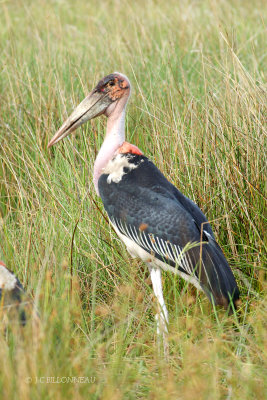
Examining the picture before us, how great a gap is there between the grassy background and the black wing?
0.53 ft

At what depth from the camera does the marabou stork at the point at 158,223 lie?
3590 millimetres

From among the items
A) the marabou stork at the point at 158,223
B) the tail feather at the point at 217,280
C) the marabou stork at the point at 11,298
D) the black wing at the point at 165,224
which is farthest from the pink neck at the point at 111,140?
the marabou stork at the point at 11,298

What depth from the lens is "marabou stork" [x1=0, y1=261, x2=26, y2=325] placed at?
9.27 ft

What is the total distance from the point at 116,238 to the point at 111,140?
0.66m

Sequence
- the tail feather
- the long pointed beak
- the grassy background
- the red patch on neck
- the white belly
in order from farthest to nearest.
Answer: the long pointed beak
the red patch on neck
the white belly
the tail feather
the grassy background

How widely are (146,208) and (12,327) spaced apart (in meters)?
1.31

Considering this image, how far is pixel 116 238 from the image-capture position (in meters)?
4.36

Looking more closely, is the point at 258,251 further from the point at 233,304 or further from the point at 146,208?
the point at 146,208

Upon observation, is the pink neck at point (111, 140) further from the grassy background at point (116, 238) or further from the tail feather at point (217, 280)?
the tail feather at point (217, 280)

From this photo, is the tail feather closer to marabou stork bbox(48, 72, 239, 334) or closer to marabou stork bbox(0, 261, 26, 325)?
marabou stork bbox(48, 72, 239, 334)

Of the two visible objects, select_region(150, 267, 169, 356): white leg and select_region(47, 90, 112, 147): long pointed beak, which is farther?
select_region(47, 90, 112, 147): long pointed beak

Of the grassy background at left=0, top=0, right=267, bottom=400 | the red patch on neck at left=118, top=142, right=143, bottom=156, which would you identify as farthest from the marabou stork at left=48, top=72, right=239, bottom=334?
the grassy background at left=0, top=0, right=267, bottom=400

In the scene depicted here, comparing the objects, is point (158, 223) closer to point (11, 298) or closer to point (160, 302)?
point (160, 302)

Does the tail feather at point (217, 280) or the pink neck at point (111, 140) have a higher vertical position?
the pink neck at point (111, 140)
